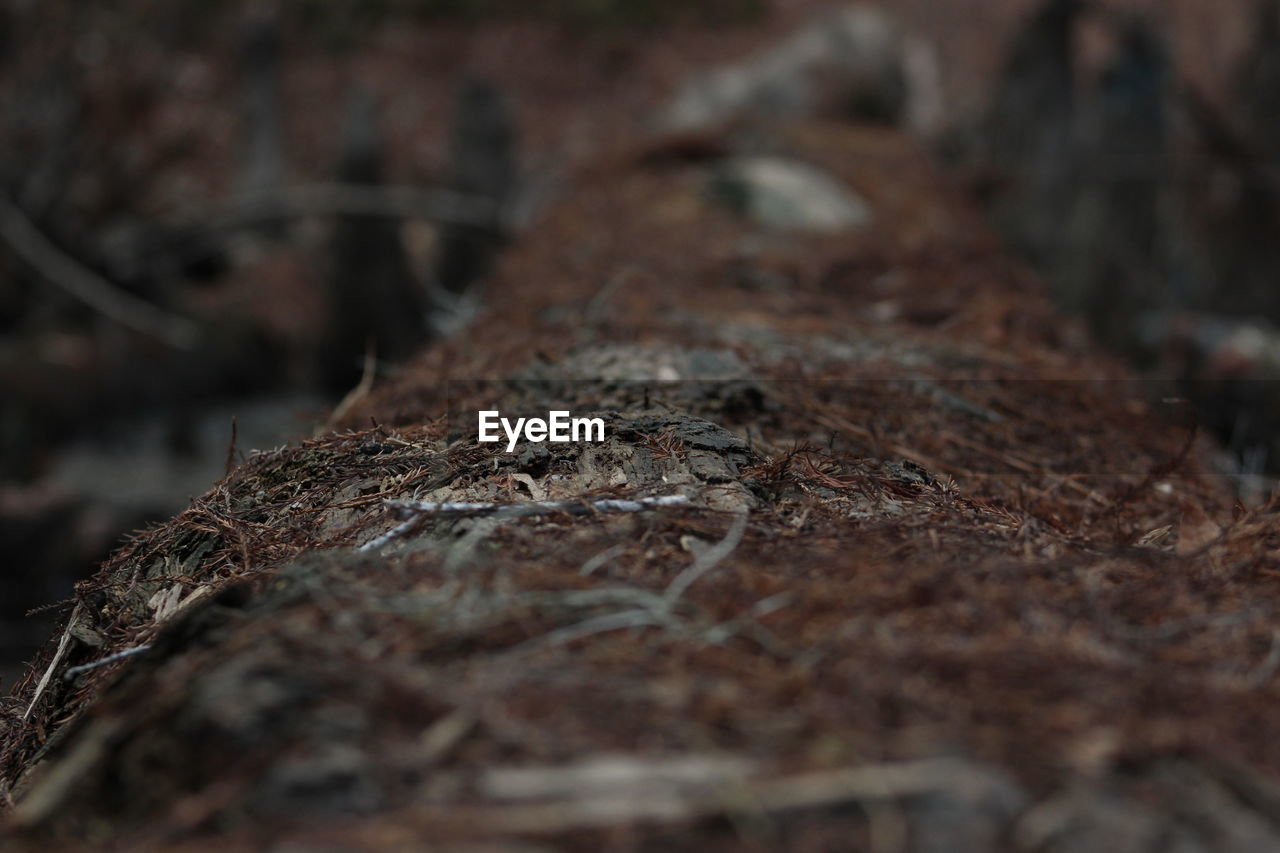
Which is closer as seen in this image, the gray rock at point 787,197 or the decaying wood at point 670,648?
the decaying wood at point 670,648

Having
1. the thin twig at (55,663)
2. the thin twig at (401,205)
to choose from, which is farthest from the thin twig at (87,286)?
the thin twig at (55,663)

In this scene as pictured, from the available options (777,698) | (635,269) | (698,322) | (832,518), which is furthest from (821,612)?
(635,269)

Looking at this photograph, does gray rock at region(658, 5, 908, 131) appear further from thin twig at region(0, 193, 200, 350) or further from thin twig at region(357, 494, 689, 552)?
thin twig at region(357, 494, 689, 552)

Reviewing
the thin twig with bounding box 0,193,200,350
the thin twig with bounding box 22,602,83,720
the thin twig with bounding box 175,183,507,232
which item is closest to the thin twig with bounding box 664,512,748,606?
the thin twig with bounding box 22,602,83,720

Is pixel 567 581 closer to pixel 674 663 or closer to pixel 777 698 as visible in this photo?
pixel 674 663

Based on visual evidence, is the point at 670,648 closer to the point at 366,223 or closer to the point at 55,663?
the point at 55,663

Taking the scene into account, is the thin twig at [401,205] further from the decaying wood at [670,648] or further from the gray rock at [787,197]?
the decaying wood at [670,648]

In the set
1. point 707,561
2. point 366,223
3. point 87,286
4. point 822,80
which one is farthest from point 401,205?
point 707,561
